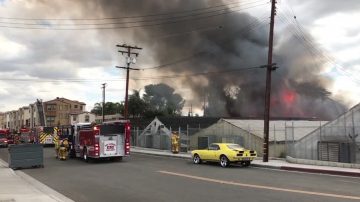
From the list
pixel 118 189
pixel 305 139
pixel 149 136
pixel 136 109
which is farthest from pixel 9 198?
pixel 136 109

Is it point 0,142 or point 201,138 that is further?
point 0,142

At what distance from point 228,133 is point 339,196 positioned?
22.9m

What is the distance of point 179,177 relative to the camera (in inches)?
717

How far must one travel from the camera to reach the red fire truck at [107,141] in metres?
27.9

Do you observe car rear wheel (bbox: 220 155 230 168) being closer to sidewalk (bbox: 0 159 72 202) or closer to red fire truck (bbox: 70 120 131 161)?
red fire truck (bbox: 70 120 131 161)

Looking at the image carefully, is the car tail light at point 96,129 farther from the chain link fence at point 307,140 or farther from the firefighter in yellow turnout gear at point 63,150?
the chain link fence at point 307,140

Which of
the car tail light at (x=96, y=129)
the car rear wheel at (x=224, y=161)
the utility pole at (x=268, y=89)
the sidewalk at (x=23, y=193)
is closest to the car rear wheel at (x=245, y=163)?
the car rear wheel at (x=224, y=161)

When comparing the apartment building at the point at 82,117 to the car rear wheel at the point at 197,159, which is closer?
the car rear wheel at the point at 197,159

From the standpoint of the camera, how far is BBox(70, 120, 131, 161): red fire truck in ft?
91.4

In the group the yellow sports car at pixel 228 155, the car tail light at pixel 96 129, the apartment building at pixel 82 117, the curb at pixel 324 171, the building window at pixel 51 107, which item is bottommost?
the curb at pixel 324 171

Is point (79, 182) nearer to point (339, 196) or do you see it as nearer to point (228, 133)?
point (339, 196)

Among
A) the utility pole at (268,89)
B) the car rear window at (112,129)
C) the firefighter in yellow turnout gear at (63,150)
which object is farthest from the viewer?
the firefighter in yellow turnout gear at (63,150)

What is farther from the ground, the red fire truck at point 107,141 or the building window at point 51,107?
the building window at point 51,107

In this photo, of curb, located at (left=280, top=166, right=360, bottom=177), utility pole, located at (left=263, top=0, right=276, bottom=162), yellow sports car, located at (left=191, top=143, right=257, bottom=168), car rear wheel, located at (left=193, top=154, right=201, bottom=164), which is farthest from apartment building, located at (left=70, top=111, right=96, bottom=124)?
curb, located at (left=280, top=166, right=360, bottom=177)
